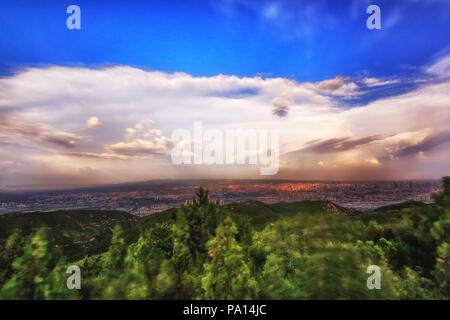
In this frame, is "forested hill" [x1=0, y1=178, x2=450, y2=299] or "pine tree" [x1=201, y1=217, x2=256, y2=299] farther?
"pine tree" [x1=201, y1=217, x2=256, y2=299]

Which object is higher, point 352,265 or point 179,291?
point 352,265

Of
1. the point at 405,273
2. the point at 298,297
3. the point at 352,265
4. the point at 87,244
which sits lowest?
the point at 87,244

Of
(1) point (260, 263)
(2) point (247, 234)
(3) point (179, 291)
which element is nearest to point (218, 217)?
(2) point (247, 234)

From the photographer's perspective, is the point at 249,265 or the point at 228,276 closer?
the point at 228,276

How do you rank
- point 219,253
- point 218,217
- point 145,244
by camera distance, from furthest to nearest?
point 218,217 → point 145,244 → point 219,253

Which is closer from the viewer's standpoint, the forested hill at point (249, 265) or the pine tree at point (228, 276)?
the forested hill at point (249, 265)

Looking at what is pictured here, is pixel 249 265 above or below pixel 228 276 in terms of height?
below
